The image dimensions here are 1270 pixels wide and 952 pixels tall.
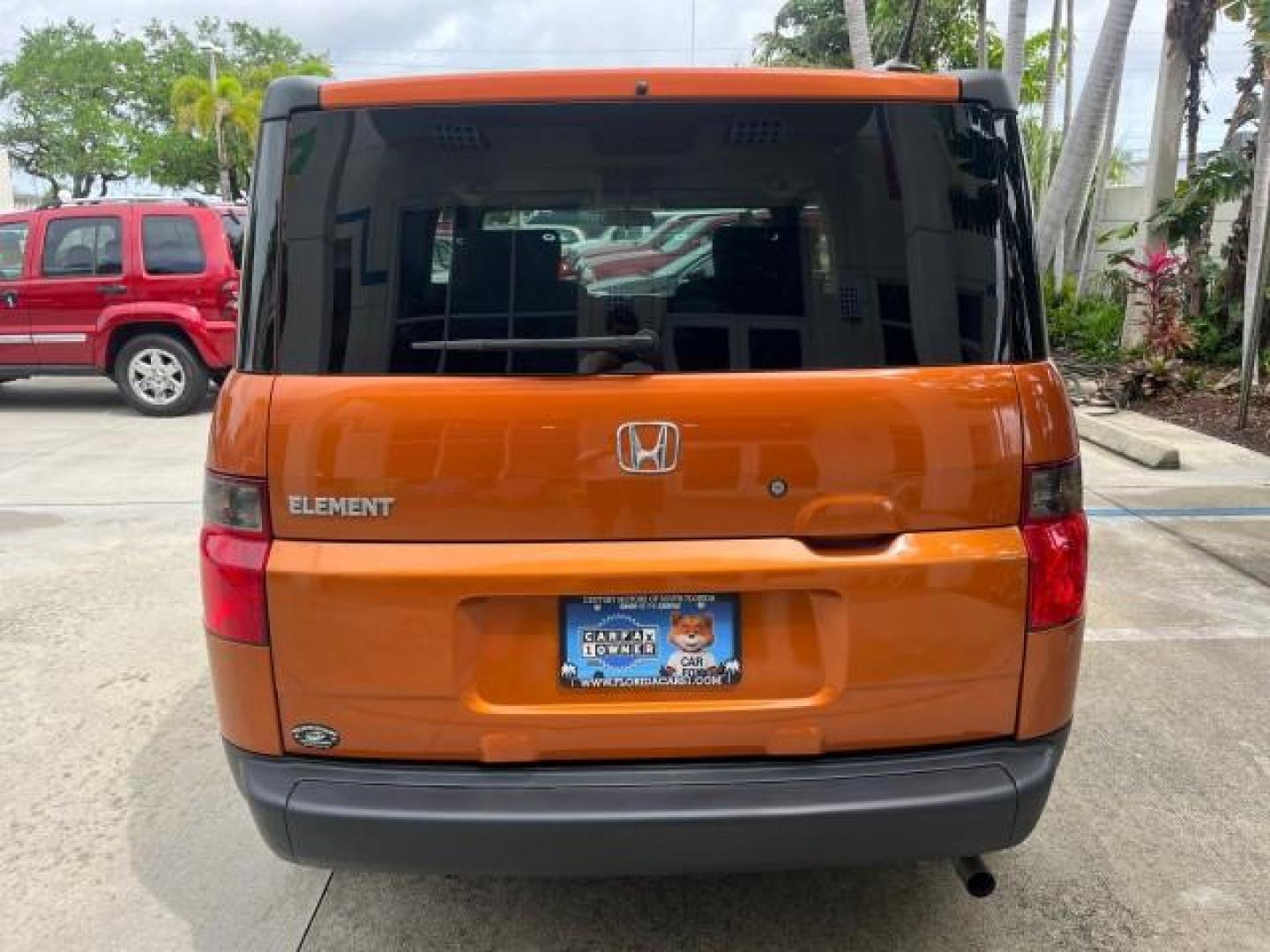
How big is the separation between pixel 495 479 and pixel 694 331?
497mm

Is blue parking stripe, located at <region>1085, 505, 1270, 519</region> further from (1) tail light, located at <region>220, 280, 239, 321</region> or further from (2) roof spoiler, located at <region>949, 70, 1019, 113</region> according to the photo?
(1) tail light, located at <region>220, 280, 239, 321</region>

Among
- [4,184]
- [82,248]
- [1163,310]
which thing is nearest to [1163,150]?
[1163,310]

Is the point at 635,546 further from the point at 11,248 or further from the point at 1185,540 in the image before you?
the point at 11,248

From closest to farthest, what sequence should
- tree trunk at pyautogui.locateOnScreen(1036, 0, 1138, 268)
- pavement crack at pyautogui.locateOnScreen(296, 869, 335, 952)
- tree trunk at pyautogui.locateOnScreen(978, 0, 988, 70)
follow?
pavement crack at pyautogui.locateOnScreen(296, 869, 335, 952), tree trunk at pyautogui.locateOnScreen(1036, 0, 1138, 268), tree trunk at pyautogui.locateOnScreen(978, 0, 988, 70)

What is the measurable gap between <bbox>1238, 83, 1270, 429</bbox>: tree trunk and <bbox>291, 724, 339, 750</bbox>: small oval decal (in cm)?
909

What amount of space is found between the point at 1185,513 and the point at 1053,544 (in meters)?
5.11

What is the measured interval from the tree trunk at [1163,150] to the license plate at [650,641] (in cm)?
1090

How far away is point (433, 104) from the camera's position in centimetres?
217

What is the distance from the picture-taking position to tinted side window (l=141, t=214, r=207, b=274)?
1019 centimetres

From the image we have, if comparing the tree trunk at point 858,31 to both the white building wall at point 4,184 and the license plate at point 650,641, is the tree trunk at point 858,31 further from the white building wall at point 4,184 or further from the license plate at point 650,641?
the white building wall at point 4,184

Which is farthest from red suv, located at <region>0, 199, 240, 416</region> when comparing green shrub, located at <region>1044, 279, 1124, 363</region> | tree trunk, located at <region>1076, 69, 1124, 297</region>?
tree trunk, located at <region>1076, 69, 1124, 297</region>

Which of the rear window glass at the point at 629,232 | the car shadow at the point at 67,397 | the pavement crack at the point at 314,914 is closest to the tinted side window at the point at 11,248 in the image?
the car shadow at the point at 67,397

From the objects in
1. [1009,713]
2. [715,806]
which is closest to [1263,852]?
[1009,713]

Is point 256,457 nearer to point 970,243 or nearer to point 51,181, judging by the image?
point 970,243
